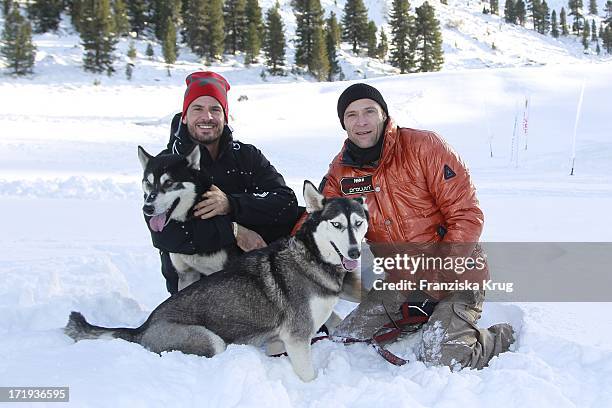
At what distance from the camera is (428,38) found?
40781 millimetres

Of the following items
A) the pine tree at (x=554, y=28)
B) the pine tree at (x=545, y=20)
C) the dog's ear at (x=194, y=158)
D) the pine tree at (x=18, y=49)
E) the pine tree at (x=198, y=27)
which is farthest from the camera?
the pine tree at (x=554, y=28)

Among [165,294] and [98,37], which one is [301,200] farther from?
[98,37]

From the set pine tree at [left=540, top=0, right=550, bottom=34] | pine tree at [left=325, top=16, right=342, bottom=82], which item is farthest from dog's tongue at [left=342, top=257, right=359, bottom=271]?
pine tree at [left=540, top=0, right=550, bottom=34]

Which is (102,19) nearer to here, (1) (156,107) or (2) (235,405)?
(1) (156,107)

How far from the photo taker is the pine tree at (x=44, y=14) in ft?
124

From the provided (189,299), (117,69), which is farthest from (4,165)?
(117,69)

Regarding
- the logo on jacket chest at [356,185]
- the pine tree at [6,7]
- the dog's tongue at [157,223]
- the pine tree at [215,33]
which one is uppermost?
the pine tree at [6,7]

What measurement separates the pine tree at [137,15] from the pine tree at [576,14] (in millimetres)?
67651

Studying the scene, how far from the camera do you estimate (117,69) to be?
33.0 meters

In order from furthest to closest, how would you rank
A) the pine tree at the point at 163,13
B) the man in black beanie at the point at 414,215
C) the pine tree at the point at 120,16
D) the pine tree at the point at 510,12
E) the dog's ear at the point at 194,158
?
the pine tree at the point at 510,12 → the pine tree at the point at 163,13 → the pine tree at the point at 120,16 → the dog's ear at the point at 194,158 → the man in black beanie at the point at 414,215

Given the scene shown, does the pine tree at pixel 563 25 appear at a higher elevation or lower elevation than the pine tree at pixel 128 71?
higher

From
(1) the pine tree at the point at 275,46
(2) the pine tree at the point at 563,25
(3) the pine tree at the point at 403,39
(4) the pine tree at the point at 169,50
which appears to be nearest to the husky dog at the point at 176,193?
(4) the pine tree at the point at 169,50

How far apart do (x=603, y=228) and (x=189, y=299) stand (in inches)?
218

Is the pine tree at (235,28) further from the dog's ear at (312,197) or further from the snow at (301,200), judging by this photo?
the dog's ear at (312,197)
